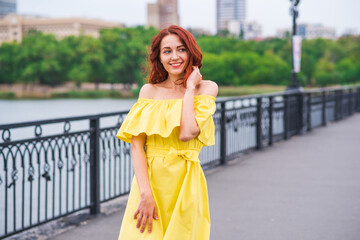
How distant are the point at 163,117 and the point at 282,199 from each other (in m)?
3.56

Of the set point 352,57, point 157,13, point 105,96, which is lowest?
point 105,96

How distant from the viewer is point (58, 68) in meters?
80.8

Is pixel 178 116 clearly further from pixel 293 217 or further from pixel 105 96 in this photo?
pixel 105 96

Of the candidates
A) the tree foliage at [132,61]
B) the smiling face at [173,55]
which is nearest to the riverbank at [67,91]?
the tree foliage at [132,61]

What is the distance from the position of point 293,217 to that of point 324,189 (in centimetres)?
137

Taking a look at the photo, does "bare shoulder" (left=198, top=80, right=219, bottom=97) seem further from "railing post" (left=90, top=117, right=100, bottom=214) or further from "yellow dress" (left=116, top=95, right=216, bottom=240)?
"railing post" (left=90, top=117, right=100, bottom=214)

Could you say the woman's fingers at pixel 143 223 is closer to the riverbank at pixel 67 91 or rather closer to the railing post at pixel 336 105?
the railing post at pixel 336 105

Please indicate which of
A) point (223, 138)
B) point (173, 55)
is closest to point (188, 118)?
point (173, 55)

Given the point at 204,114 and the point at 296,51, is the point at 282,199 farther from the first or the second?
the point at 296,51

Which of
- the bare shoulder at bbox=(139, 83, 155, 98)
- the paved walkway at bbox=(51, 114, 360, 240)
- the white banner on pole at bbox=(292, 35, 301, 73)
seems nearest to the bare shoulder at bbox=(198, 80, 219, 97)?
the bare shoulder at bbox=(139, 83, 155, 98)

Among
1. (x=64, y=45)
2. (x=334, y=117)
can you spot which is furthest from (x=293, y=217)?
(x=64, y=45)

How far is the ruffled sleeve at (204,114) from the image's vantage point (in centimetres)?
208

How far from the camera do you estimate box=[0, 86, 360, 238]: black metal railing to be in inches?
161

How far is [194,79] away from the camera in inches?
83.9
